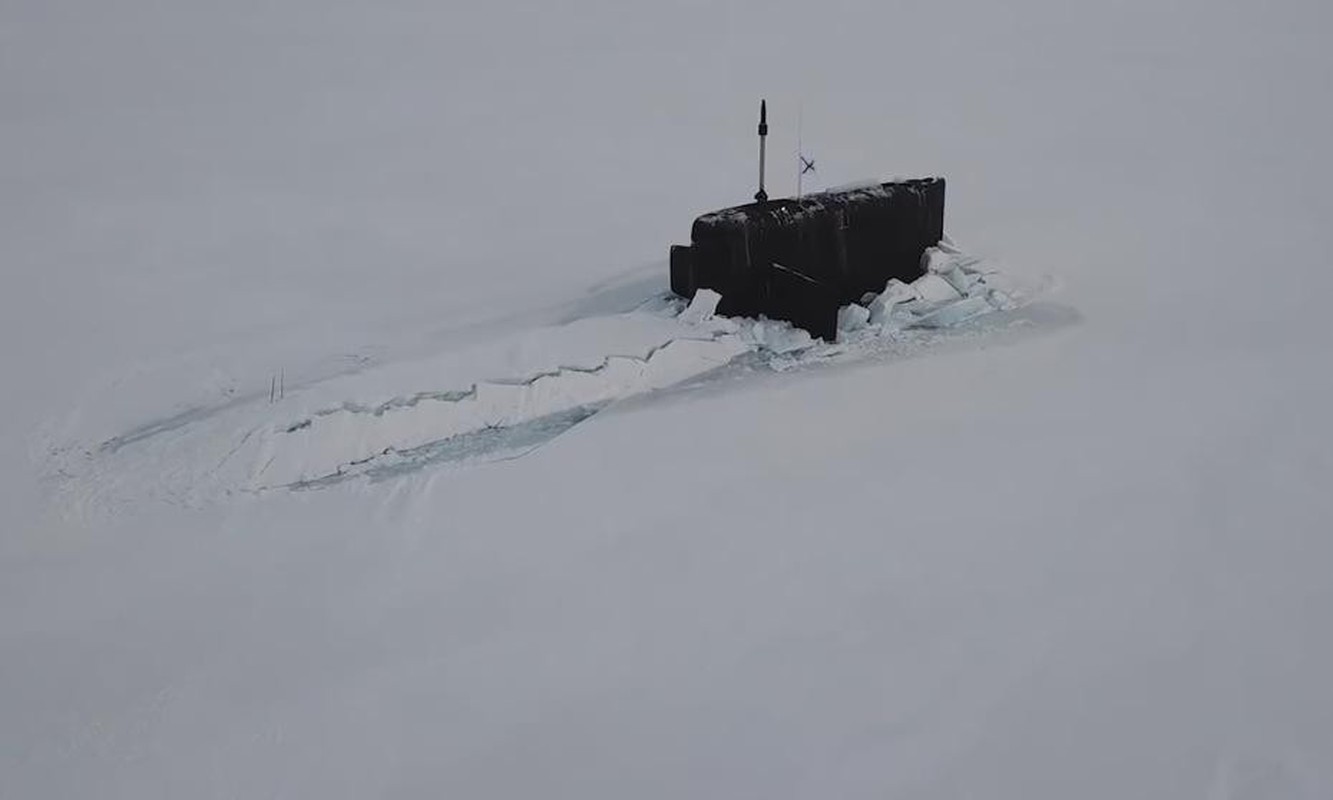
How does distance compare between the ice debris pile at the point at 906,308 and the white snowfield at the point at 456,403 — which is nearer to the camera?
the white snowfield at the point at 456,403


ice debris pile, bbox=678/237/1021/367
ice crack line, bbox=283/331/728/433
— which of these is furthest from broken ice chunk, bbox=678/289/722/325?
ice crack line, bbox=283/331/728/433

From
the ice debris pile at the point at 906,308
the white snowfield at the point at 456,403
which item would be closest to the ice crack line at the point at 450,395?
the white snowfield at the point at 456,403

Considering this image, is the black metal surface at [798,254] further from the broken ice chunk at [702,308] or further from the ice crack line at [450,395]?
the ice crack line at [450,395]

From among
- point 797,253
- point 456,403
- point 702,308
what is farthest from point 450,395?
point 797,253

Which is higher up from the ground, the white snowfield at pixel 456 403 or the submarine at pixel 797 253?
the submarine at pixel 797 253

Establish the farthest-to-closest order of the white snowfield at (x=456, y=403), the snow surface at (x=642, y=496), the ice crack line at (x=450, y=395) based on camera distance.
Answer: the ice crack line at (x=450, y=395)
the white snowfield at (x=456, y=403)
the snow surface at (x=642, y=496)

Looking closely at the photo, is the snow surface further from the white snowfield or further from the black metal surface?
the black metal surface
